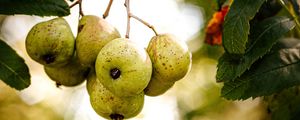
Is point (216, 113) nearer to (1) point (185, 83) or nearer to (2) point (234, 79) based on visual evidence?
(1) point (185, 83)

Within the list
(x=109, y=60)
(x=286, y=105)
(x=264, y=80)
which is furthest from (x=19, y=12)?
(x=286, y=105)

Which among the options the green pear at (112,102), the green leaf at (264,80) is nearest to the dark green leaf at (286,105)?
the green leaf at (264,80)

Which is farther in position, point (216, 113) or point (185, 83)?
point (185, 83)

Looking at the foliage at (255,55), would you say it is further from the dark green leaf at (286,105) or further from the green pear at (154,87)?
the green pear at (154,87)

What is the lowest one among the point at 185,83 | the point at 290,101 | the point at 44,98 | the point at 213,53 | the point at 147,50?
the point at 44,98

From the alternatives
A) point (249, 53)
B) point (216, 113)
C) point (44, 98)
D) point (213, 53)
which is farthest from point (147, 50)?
point (44, 98)

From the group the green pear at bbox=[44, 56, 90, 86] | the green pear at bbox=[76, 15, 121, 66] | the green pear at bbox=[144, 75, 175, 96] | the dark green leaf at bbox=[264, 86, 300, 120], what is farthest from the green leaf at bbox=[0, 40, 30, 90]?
the dark green leaf at bbox=[264, 86, 300, 120]

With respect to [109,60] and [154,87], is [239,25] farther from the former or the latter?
[109,60]

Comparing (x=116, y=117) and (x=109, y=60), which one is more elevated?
(x=109, y=60)
